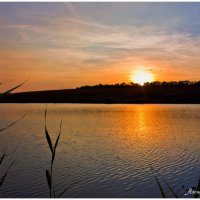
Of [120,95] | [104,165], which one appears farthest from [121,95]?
[104,165]

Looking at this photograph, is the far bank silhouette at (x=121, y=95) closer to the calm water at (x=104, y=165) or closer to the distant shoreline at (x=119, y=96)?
the distant shoreline at (x=119, y=96)

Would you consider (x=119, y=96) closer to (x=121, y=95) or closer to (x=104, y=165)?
(x=121, y=95)

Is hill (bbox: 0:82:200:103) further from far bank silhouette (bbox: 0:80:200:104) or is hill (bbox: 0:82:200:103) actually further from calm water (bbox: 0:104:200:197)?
calm water (bbox: 0:104:200:197)

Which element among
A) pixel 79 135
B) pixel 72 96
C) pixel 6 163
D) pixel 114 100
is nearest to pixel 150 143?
pixel 79 135

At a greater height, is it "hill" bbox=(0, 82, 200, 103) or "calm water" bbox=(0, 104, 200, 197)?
"hill" bbox=(0, 82, 200, 103)

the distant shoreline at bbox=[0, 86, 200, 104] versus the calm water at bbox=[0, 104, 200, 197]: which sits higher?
the distant shoreline at bbox=[0, 86, 200, 104]

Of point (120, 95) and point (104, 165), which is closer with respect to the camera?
point (104, 165)

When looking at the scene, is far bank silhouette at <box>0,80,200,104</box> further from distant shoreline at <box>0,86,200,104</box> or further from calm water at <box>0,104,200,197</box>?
calm water at <box>0,104,200,197</box>

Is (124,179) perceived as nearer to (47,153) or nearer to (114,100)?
(47,153)

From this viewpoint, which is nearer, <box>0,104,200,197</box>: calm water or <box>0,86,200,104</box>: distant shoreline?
<box>0,104,200,197</box>: calm water

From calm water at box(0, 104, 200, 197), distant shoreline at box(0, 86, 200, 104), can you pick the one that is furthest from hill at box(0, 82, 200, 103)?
calm water at box(0, 104, 200, 197)

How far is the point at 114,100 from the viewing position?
7262 cm

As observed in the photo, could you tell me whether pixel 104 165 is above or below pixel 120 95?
below

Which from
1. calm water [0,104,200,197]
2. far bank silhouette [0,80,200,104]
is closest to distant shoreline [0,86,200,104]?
far bank silhouette [0,80,200,104]
